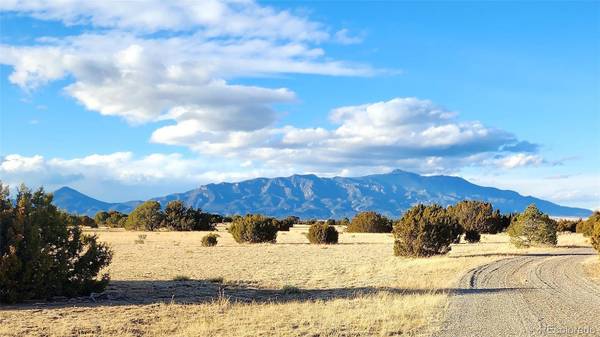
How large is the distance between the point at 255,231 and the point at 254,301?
28.1 m

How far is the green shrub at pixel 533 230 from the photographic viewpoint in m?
A: 39.0

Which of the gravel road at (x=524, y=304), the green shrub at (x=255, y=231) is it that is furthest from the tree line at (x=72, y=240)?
the gravel road at (x=524, y=304)

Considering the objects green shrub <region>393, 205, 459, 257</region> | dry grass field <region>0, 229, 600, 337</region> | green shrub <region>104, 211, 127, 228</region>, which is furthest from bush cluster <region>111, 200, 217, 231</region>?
green shrub <region>393, 205, 459, 257</region>

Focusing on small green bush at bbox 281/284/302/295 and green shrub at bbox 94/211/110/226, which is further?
green shrub at bbox 94/211/110/226

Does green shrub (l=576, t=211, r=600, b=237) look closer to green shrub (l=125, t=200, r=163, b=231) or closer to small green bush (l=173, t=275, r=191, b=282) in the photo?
small green bush (l=173, t=275, r=191, b=282)

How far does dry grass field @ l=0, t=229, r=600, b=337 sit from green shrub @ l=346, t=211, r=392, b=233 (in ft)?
127

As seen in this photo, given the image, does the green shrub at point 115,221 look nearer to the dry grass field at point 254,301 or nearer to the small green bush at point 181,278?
the dry grass field at point 254,301

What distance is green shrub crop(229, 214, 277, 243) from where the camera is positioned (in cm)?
4441

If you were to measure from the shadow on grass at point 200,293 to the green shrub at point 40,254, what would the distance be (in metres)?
0.41

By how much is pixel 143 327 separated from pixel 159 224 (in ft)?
190

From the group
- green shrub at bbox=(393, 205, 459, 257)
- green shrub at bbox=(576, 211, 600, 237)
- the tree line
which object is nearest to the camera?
the tree line

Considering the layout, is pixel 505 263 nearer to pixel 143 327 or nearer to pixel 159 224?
pixel 143 327

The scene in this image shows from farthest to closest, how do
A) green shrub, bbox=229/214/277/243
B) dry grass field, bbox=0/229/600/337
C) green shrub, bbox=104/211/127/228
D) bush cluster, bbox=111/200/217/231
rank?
green shrub, bbox=104/211/127/228
bush cluster, bbox=111/200/217/231
green shrub, bbox=229/214/277/243
dry grass field, bbox=0/229/600/337

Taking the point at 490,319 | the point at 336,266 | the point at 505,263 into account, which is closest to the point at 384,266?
the point at 336,266
